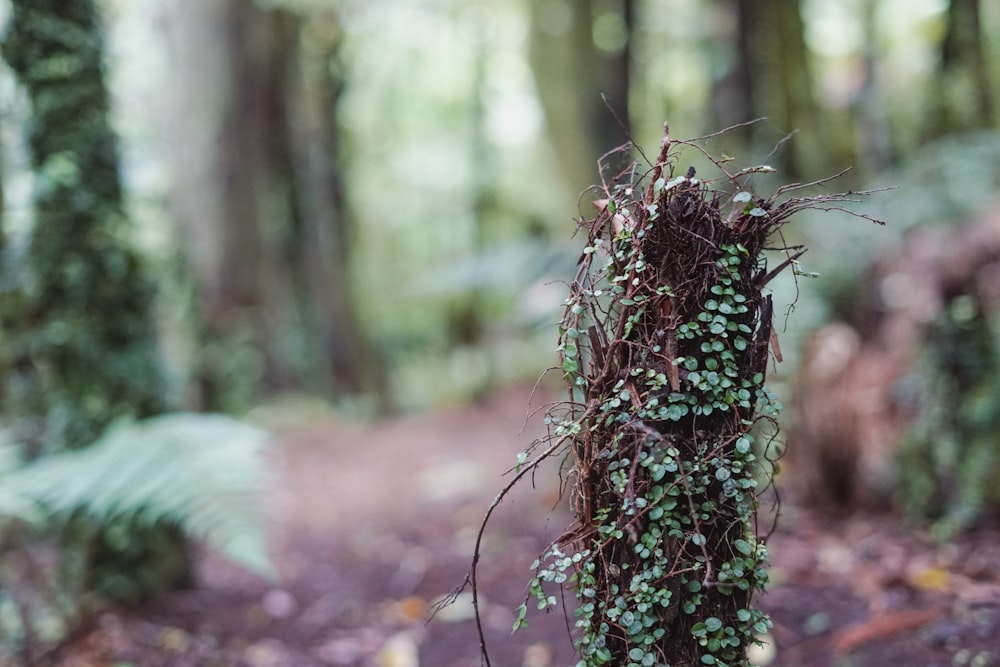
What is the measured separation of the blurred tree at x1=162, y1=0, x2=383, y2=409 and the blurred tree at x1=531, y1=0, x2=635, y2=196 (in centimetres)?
307

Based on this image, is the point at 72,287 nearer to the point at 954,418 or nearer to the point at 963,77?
the point at 954,418

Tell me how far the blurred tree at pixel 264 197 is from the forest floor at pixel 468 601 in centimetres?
192

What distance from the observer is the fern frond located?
249 cm

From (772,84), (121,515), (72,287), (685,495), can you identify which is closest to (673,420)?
(685,495)

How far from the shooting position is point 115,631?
301 cm

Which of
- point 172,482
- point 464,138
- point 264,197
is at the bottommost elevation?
point 172,482

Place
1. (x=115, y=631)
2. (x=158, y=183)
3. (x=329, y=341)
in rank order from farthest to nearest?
(x=329, y=341) → (x=158, y=183) → (x=115, y=631)

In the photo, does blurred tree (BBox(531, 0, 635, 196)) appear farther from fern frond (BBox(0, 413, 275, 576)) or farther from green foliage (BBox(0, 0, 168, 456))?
fern frond (BBox(0, 413, 275, 576))

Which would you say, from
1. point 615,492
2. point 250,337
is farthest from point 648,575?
point 250,337

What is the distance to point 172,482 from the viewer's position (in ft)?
8.80

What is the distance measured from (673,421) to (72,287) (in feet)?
9.78

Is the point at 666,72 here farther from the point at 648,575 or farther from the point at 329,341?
the point at 648,575

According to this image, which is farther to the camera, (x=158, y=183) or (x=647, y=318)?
(x=158, y=183)

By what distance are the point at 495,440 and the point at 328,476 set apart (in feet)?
5.85
